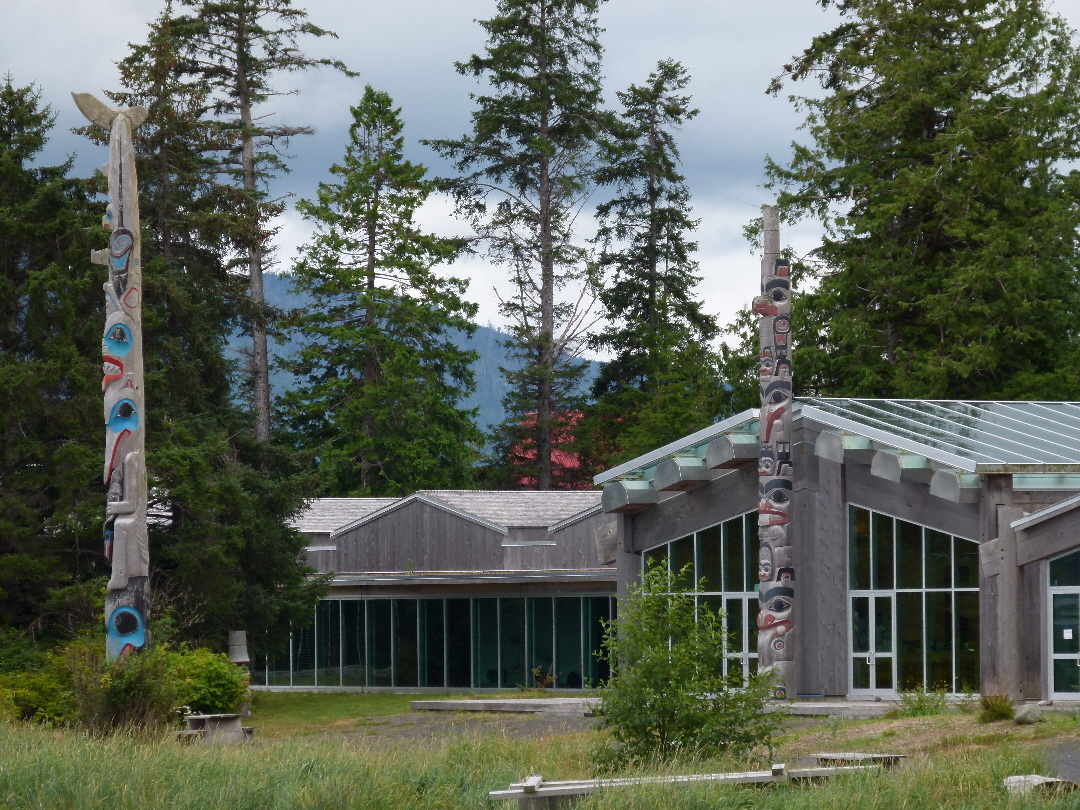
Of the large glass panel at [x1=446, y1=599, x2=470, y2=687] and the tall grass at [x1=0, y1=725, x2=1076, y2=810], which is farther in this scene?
the large glass panel at [x1=446, y1=599, x2=470, y2=687]

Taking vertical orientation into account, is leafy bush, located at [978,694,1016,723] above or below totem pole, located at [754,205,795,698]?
below

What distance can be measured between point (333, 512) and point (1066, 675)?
23.2 meters

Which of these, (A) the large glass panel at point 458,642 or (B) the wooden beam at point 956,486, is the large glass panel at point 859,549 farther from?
(A) the large glass panel at point 458,642

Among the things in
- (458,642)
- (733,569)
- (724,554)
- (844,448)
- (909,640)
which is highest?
(844,448)

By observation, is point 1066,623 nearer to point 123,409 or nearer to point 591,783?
point 591,783

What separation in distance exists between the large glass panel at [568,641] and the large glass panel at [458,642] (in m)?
2.69

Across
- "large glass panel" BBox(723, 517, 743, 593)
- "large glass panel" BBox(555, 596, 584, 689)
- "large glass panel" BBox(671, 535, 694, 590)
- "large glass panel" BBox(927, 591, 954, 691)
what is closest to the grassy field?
"large glass panel" BBox(927, 591, 954, 691)

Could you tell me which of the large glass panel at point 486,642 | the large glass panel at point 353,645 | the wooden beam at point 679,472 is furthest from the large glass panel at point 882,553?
the large glass panel at point 353,645

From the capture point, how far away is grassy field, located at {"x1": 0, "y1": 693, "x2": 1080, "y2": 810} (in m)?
11.0

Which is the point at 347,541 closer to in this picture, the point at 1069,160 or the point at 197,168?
the point at 197,168

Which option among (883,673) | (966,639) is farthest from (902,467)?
(883,673)

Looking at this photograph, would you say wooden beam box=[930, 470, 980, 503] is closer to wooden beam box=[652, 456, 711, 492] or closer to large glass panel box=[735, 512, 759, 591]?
large glass panel box=[735, 512, 759, 591]

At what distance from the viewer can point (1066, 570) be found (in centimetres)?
2175

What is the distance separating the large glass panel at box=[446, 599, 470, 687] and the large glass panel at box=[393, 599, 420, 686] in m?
0.98
